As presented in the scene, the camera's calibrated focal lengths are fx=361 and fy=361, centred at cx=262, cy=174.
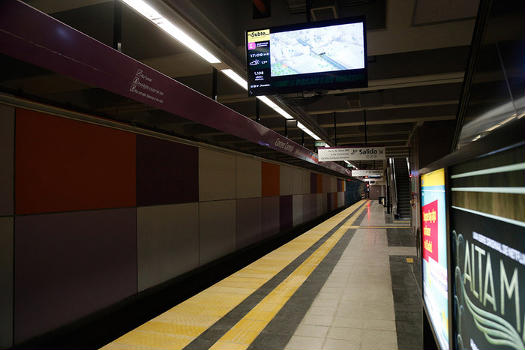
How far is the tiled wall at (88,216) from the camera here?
2.71 metres

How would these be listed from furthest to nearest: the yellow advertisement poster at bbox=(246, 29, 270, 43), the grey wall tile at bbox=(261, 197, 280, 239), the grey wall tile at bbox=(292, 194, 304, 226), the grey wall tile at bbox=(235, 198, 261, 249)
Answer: the grey wall tile at bbox=(292, 194, 304, 226) < the grey wall tile at bbox=(261, 197, 280, 239) < the grey wall tile at bbox=(235, 198, 261, 249) < the yellow advertisement poster at bbox=(246, 29, 270, 43)

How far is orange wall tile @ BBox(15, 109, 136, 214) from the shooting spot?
2799 mm

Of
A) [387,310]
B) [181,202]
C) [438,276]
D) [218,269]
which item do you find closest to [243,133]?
[181,202]

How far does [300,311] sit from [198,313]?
105 cm

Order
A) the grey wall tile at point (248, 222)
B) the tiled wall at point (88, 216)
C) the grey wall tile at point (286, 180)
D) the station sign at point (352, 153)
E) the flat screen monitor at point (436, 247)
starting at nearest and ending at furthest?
the flat screen monitor at point (436, 247)
the tiled wall at point (88, 216)
the grey wall tile at point (248, 222)
the grey wall tile at point (286, 180)
the station sign at point (352, 153)

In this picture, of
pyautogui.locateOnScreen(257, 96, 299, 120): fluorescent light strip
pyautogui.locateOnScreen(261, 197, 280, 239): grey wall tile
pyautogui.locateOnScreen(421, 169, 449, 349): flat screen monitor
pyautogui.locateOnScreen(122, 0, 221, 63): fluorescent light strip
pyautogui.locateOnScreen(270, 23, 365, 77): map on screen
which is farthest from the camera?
pyautogui.locateOnScreen(261, 197, 280, 239): grey wall tile

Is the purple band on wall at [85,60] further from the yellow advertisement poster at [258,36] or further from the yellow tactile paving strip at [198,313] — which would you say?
the yellow tactile paving strip at [198,313]

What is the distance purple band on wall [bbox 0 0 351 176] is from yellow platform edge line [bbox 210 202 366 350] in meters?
2.27

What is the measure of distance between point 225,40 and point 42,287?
328 centimetres

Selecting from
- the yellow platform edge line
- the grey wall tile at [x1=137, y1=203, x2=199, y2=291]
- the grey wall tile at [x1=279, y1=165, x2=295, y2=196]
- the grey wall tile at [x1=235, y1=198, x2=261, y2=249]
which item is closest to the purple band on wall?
the grey wall tile at [x1=137, y1=203, x2=199, y2=291]

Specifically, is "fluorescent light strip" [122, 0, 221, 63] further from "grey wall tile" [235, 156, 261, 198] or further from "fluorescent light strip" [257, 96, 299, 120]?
"grey wall tile" [235, 156, 261, 198]

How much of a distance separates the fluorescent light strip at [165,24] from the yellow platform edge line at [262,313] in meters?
2.85

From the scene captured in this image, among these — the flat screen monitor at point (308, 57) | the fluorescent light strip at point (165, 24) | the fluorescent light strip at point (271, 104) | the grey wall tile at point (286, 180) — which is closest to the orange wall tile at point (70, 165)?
the fluorescent light strip at point (165, 24)

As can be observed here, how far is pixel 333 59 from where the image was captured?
12.7 ft
